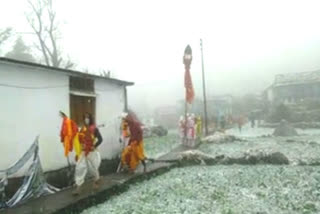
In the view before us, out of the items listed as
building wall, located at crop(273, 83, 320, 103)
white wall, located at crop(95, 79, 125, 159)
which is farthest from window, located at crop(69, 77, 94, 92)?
building wall, located at crop(273, 83, 320, 103)

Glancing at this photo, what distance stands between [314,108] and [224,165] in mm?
35492

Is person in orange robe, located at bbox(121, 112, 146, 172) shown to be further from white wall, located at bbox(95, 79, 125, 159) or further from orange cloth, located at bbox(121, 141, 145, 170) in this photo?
white wall, located at bbox(95, 79, 125, 159)

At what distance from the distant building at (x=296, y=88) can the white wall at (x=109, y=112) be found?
43.9 metres

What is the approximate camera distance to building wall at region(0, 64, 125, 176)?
10391 millimetres

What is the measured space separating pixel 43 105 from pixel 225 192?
17.6ft

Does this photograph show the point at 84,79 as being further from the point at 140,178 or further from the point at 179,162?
the point at 179,162

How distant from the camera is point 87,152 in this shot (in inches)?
417

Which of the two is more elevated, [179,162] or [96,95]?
[96,95]

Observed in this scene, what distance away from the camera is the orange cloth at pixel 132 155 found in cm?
1363

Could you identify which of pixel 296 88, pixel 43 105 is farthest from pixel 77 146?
pixel 296 88

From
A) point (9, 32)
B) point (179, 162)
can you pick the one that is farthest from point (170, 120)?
point (179, 162)

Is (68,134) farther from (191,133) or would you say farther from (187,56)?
(191,133)

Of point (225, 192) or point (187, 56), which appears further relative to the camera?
point (187, 56)

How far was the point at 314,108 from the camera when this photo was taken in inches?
1900
